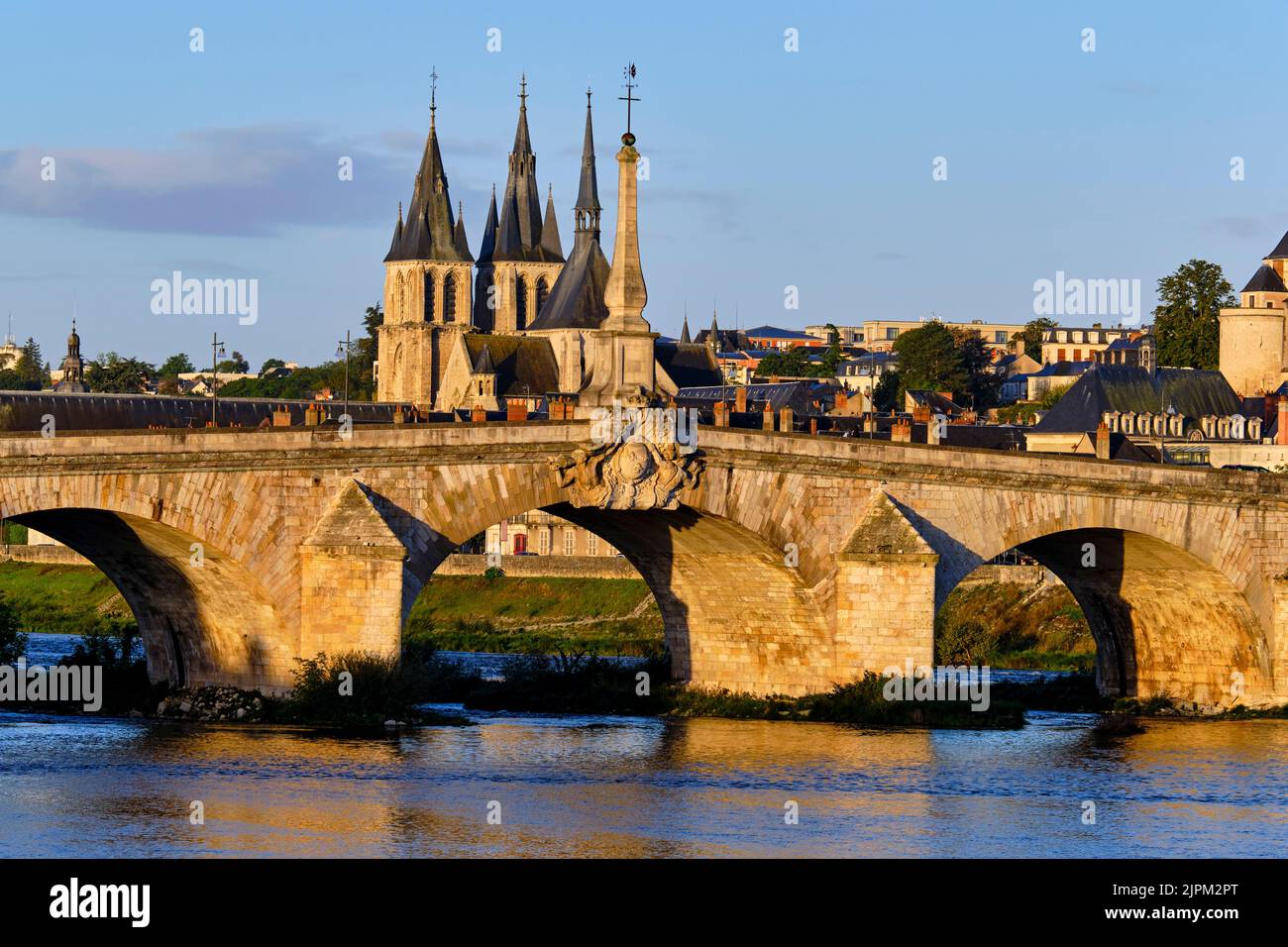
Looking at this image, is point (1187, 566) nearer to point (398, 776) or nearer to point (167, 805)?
point (398, 776)

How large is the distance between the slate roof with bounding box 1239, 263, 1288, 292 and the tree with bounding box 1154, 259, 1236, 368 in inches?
175

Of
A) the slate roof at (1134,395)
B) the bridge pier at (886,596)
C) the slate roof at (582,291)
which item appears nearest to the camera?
the bridge pier at (886,596)

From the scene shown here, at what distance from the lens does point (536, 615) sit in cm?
11131

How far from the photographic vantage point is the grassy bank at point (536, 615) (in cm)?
10212

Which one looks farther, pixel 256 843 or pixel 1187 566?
pixel 1187 566

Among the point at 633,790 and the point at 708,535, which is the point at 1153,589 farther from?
the point at 633,790

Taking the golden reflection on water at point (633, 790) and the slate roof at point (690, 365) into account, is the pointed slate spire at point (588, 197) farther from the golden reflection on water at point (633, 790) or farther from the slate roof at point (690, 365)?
the golden reflection on water at point (633, 790)

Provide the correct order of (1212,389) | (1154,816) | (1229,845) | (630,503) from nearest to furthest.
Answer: (1229,845)
(1154,816)
(630,503)
(1212,389)

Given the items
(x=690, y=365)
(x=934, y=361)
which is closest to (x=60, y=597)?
(x=690, y=365)

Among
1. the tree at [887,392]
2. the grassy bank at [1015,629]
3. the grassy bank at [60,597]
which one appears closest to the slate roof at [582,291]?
the tree at [887,392]

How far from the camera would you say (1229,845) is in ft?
146

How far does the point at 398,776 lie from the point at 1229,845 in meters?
16.4

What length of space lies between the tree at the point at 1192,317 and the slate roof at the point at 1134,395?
1175 inches

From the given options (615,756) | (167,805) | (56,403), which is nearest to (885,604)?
(615,756)
